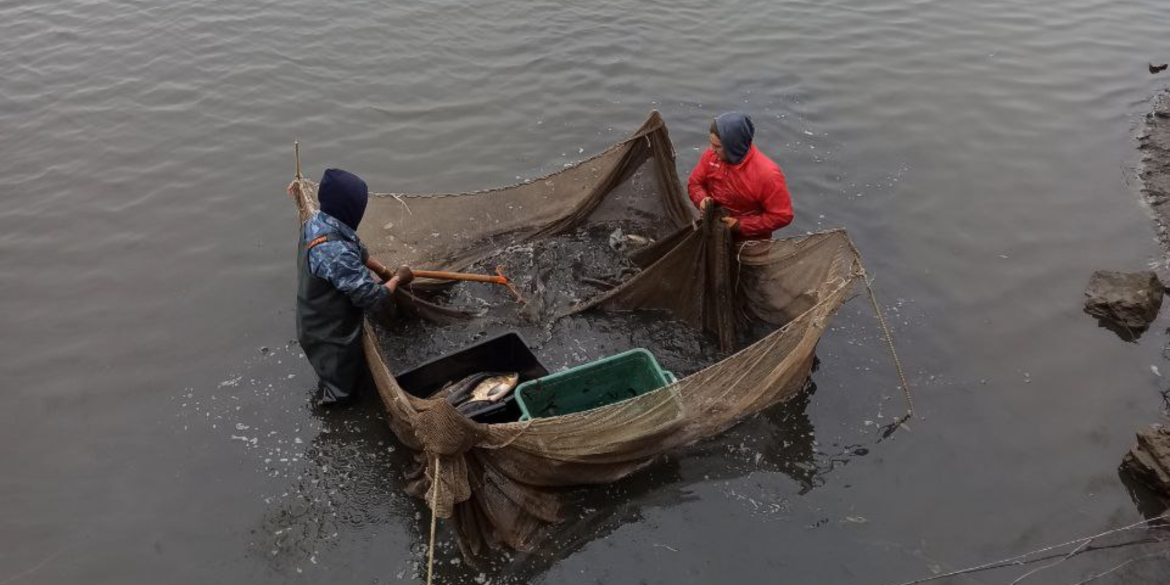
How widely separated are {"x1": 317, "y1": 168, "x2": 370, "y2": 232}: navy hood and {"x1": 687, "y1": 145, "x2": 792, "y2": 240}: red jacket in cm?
234

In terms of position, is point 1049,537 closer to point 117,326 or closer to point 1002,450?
point 1002,450

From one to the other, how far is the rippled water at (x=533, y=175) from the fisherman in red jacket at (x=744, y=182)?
4.15ft

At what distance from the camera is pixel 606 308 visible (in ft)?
18.8

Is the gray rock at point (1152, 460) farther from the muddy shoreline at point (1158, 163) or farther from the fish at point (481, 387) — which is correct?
the fish at point (481, 387)

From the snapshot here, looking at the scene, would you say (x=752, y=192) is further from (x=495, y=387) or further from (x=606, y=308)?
(x=495, y=387)

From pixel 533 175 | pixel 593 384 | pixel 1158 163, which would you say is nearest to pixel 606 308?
pixel 593 384

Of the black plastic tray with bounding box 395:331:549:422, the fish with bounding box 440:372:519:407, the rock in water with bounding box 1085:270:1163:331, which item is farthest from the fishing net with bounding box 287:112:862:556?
the rock in water with bounding box 1085:270:1163:331

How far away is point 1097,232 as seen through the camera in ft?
22.6

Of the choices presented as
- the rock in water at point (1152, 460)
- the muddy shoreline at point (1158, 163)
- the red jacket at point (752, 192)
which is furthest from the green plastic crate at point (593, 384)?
the muddy shoreline at point (1158, 163)

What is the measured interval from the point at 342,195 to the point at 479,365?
143 cm

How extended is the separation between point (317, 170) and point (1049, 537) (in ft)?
21.8

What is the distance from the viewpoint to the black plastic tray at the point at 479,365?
4.76m

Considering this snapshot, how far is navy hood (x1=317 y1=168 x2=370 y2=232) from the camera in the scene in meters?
4.31

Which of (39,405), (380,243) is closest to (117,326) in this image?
(39,405)
